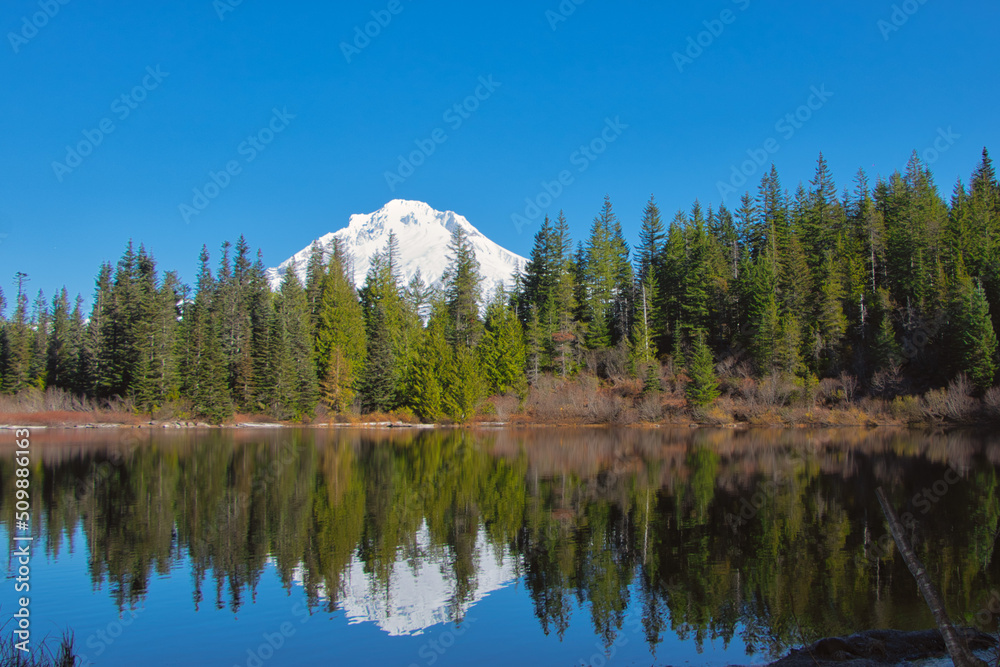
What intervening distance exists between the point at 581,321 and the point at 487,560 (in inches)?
2471

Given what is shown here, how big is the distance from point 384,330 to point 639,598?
192 feet

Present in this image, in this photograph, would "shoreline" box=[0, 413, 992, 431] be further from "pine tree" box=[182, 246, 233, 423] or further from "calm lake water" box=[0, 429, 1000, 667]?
"calm lake water" box=[0, 429, 1000, 667]

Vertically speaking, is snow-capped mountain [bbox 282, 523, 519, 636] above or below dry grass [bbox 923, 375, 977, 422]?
below

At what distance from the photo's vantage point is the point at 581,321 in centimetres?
7638

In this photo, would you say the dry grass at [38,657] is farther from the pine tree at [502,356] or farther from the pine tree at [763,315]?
the pine tree at [763,315]

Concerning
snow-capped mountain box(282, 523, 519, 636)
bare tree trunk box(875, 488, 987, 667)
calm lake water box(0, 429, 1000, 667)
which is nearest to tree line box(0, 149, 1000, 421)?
calm lake water box(0, 429, 1000, 667)

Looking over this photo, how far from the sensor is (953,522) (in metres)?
17.6

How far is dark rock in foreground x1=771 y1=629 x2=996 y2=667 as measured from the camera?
26.7 feet

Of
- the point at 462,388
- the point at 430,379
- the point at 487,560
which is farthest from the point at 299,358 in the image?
the point at 487,560

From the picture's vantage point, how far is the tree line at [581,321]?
62.2m

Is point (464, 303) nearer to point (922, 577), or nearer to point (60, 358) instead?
point (60, 358)

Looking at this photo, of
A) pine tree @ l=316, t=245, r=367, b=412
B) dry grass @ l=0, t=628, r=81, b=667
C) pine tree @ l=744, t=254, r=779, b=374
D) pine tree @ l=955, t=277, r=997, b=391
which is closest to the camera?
dry grass @ l=0, t=628, r=81, b=667

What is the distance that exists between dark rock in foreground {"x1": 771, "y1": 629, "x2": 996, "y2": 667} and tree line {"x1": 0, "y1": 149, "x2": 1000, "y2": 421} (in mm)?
54167

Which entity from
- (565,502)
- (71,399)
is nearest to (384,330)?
(71,399)
